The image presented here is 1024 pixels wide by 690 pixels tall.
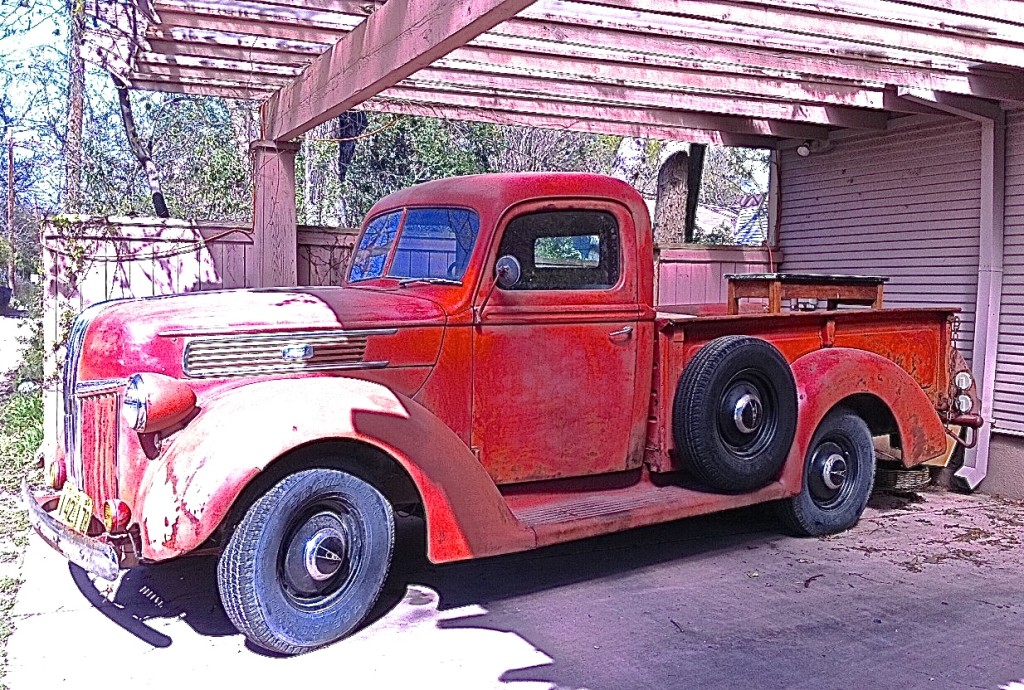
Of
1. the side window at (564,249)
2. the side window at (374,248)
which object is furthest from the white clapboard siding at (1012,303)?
the side window at (374,248)

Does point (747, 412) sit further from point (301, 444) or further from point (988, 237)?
point (988, 237)

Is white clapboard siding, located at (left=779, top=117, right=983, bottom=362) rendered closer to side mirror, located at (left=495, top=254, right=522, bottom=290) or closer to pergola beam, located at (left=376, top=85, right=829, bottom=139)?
pergola beam, located at (left=376, top=85, right=829, bottom=139)

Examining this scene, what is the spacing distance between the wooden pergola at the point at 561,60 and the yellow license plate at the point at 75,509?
2.41 meters

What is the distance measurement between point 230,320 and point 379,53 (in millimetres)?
1584

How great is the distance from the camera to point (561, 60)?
6.21 metres

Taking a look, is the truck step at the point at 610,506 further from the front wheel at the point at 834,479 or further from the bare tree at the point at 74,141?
the bare tree at the point at 74,141

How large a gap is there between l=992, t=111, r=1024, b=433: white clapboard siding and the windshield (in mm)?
4359

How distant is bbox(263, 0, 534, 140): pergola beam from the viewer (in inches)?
150

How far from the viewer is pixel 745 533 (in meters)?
5.89

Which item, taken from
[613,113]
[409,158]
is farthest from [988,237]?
[409,158]

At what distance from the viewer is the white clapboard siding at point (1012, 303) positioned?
6754mm

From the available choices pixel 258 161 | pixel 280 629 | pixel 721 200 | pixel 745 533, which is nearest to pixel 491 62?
pixel 258 161

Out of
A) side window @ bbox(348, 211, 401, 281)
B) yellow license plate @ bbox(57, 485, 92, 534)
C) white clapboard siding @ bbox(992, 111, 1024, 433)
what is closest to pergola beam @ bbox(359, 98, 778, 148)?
side window @ bbox(348, 211, 401, 281)

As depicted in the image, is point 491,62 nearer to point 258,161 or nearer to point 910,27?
point 258,161
